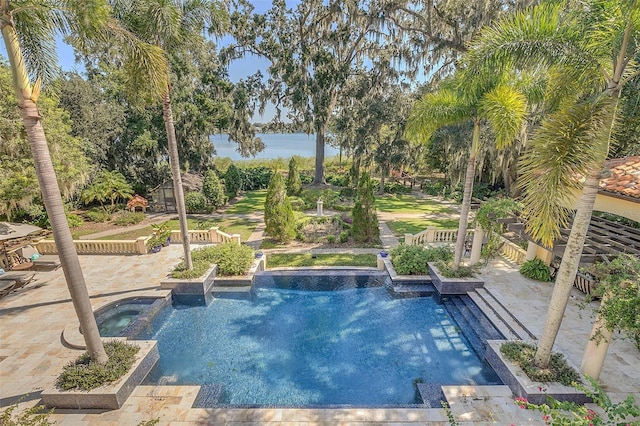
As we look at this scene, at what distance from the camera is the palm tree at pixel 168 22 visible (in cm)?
805

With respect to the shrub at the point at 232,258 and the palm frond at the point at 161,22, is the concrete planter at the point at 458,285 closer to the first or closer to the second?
the shrub at the point at 232,258

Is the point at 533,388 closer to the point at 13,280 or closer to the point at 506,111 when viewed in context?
the point at 506,111

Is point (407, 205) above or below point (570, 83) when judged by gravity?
below

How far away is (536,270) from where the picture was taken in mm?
10727

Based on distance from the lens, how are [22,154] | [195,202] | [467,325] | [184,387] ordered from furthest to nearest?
[195,202] → [22,154] → [467,325] → [184,387]

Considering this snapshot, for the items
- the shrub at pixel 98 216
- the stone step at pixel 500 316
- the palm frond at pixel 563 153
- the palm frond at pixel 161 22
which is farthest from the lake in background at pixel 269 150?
the palm frond at pixel 563 153

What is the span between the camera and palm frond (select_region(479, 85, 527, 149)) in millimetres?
8070

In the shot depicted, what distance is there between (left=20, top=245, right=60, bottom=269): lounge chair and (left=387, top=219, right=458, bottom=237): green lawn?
14699 millimetres

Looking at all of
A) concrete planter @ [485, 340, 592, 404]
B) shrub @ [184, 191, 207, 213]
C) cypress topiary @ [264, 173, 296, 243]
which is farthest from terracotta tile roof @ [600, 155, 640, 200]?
shrub @ [184, 191, 207, 213]

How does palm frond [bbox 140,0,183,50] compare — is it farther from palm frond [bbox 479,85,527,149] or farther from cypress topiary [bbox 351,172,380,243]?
cypress topiary [bbox 351,172,380,243]

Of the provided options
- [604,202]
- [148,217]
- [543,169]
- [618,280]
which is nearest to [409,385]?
[618,280]

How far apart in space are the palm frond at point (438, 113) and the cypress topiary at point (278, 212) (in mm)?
6796

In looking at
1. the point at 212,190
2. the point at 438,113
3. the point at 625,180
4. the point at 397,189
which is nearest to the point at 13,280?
the point at 212,190

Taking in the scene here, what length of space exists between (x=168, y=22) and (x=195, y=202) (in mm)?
13744
